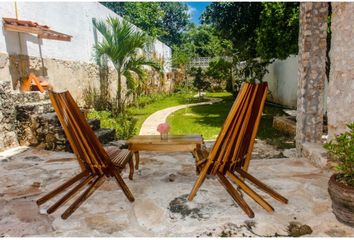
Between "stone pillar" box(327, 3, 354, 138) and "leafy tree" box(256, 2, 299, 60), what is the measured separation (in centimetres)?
329

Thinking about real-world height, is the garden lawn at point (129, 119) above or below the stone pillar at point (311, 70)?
below

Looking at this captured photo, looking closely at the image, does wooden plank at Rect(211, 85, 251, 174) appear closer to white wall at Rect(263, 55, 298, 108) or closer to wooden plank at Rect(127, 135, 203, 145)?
wooden plank at Rect(127, 135, 203, 145)

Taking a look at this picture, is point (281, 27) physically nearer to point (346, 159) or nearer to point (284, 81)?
point (284, 81)

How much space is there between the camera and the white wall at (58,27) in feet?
18.1

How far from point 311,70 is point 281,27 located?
320 cm

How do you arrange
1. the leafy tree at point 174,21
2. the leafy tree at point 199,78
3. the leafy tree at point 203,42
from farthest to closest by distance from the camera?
the leafy tree at point 174,21 → the leafy tree at point 203,42 → the leafy tree at point 199,78

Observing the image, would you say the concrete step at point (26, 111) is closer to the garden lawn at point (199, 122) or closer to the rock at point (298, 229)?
the garden lawn at point (199, 122)

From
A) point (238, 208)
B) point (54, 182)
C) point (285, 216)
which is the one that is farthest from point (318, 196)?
point (54, 182)

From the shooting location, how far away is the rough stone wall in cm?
457

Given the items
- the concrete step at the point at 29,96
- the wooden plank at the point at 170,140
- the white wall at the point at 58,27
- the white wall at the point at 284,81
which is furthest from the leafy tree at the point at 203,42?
the wooden plank at the point at 170,140

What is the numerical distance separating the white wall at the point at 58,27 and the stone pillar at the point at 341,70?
5.25 m

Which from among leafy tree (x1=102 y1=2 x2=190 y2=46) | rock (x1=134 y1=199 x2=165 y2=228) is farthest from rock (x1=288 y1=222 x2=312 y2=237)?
leafy tree (x1=102 y1=2 x2=190 y2=46)

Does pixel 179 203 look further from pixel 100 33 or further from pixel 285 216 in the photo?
pixel 100 33

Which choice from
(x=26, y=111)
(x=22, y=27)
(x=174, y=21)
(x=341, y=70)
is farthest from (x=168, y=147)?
(x=174, y=21)
